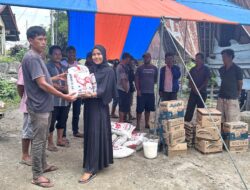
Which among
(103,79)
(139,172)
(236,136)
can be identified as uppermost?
(103,79)

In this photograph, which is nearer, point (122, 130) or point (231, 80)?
point (122, 130)

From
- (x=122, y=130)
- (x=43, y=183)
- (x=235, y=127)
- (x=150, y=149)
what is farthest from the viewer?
(x=122, y=130)

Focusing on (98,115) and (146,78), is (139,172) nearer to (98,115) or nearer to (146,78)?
(98,115)

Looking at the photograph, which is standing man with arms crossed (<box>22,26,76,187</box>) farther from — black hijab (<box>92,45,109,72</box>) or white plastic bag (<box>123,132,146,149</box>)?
white plastic bag (<box>123,132,146,149</box>)

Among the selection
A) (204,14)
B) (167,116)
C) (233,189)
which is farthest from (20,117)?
(233,189)

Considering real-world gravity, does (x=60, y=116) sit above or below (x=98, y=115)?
below

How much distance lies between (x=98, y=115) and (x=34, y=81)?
0.98m

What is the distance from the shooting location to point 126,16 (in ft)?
24.8

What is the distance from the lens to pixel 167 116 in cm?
534

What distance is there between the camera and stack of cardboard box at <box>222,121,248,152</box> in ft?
18.5

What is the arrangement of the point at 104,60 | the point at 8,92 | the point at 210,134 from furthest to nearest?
the point at 8,92
the point at 210,134
the point at 104,60

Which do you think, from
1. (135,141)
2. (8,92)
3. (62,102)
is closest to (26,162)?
(62,102)

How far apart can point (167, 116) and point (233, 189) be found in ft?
5.27

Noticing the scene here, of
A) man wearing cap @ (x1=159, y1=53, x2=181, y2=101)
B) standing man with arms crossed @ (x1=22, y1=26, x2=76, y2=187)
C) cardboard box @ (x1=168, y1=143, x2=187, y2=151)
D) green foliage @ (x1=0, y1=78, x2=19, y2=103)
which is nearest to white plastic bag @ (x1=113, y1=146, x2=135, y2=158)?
cardboard box @ (x1=168, y1=143, x2=187, y2=151)
